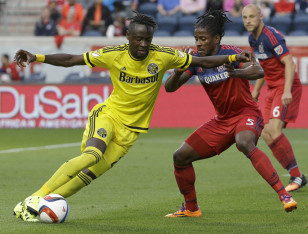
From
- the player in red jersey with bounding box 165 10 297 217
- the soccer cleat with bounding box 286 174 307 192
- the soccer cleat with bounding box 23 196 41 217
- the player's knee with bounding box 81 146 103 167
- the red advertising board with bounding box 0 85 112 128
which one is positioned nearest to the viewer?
the player's knee with bounding box 81 146 103 167

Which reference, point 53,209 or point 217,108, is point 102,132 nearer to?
point 53,209

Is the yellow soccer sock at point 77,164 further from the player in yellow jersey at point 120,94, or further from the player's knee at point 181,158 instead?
the player's knee at point 181,158

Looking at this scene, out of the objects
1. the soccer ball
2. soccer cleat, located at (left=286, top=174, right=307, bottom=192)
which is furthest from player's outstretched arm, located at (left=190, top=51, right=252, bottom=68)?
soccer cleat, located at (left=286, top=174, right=307, bottom=192)

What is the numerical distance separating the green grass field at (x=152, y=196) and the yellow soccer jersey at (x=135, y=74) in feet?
3.47

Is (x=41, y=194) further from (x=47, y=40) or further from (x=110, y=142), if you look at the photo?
(x=47, y=40)

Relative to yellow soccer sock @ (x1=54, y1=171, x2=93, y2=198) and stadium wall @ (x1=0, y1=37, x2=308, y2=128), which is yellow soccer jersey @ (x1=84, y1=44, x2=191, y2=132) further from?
stadium wall @ (x1=0, y1=37, x2=308, y2=128)

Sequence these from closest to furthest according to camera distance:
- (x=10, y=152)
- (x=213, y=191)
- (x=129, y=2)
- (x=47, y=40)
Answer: (x=213, y=191)
(x=10, y=152)
(x=47, y=40)
(x=129, y=2)

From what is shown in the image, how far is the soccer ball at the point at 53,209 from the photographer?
717 centimetres

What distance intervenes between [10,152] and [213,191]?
256 inches

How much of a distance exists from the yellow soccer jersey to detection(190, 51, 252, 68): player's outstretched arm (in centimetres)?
9

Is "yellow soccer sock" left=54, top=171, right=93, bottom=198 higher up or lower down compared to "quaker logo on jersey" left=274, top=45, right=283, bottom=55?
lower down

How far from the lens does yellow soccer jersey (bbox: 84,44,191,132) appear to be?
301 inches

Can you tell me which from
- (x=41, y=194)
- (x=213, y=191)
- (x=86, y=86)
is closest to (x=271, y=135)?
(x=213, y=191)

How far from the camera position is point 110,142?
766cm
